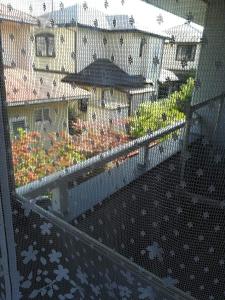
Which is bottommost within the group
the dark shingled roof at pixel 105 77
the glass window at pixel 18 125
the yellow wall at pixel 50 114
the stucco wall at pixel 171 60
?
the glass window at pixel 18 125

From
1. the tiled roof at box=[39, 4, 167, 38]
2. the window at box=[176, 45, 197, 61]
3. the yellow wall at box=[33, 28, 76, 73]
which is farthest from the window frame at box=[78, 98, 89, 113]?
the window at box=[176, 45, 197, 61]

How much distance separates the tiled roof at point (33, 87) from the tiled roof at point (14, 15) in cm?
19

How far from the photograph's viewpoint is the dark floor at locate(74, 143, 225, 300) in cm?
Result: 79

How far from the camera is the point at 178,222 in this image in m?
0.90

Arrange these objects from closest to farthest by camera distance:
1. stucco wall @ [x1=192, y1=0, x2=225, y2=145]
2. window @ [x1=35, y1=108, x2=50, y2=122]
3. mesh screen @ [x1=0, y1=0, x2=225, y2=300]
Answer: stucco wall @ [x1=192, y1=0, x2=225, y2=145], mesh screen @ [x1=0, y1=0, x2=225, y2=300], window @ [x1=35, y1=108, x2=50, y2=122]

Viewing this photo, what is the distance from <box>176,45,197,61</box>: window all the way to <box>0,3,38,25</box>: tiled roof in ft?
1.89

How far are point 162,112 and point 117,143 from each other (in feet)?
0.67

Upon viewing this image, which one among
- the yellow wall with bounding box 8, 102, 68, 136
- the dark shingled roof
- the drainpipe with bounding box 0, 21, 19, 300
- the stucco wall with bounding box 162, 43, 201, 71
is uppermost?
the stucco wall with bounding box 162, 43, 201, 71

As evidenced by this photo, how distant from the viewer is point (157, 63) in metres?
0.81

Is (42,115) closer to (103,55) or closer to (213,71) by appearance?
(103,55)

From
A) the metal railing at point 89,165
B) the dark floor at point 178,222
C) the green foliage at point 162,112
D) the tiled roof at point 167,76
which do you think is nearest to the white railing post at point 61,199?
the metal railing at point 89,165

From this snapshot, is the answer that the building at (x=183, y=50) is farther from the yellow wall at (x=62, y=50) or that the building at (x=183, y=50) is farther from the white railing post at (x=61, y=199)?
the white railing post at (x=61, y=199)

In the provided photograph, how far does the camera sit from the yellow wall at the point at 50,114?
1.08m

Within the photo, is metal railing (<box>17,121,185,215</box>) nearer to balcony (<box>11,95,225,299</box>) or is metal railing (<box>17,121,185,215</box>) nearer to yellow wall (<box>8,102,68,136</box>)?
balcony (<box>11,95,225,299</box>)
